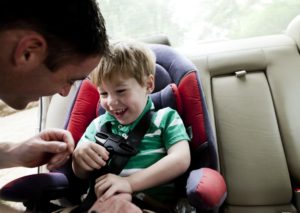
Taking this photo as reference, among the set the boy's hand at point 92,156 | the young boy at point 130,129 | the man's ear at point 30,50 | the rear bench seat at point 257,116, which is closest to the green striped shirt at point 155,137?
the young boy at point 130,129

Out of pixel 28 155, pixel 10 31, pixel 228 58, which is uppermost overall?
pixel 228 58

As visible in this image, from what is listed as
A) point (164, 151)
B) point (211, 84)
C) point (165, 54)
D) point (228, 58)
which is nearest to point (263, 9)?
point (228, 58)

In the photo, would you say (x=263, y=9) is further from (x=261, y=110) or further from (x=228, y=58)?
(x=261, y=110)

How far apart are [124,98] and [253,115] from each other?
26.6 inches

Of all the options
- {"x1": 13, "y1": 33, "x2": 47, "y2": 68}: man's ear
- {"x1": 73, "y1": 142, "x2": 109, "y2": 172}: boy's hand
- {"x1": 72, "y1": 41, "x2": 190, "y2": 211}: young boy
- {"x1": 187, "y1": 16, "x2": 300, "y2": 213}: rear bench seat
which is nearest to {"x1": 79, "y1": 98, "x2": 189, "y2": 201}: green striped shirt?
{"x1": 72, "y1": 41, "x2": 190, "y2": 211}: young boy

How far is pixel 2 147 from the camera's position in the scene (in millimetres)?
1186

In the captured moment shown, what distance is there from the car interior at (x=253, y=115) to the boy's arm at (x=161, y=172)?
0.38 m

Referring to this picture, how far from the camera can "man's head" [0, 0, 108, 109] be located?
0.74 metres

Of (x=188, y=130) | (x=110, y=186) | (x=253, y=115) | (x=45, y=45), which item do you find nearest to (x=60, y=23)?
(x=45, y=45)

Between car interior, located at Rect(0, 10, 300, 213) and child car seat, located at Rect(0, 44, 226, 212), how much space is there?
6 centimetres

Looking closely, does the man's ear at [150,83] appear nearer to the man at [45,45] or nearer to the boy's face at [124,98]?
the boy's face at [124,98]

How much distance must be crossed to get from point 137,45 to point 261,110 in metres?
0.67

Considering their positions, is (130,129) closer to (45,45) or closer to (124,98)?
(124,98)

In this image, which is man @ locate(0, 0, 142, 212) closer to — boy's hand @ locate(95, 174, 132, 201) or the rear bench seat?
boy's hand @ locate(95, 174, 132, 201)
